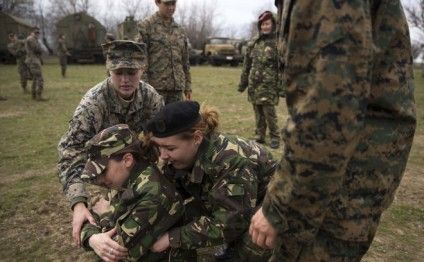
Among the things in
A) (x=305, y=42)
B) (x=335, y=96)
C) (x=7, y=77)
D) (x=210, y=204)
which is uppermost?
(x=305, y=42)

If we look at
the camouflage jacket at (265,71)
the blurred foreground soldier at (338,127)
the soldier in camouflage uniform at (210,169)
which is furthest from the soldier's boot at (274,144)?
the blurred foreground soldier at (338,127)

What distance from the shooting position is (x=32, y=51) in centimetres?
1060

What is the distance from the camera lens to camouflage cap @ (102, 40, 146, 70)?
294 cm

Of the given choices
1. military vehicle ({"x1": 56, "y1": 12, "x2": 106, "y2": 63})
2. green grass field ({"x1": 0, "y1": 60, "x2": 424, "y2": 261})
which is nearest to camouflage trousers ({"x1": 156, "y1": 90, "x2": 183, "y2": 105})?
green grass field ({"x1": 0, "y1": 60, "x2": 424, "y2": 261})

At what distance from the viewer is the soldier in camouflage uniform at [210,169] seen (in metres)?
2.18

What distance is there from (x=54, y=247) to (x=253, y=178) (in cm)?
185

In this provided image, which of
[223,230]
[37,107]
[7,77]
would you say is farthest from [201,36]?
[223,230]

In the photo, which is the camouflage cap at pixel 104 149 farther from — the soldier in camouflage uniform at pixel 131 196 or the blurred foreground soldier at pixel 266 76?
the blurred foreground soldier at pixel 266 76

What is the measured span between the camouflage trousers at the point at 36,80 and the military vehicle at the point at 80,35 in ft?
50.7

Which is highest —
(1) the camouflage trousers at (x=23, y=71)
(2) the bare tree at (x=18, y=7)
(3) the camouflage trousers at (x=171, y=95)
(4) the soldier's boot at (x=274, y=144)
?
(2) the bare tree at (x=18, y=7)

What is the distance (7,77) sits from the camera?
1725 cm

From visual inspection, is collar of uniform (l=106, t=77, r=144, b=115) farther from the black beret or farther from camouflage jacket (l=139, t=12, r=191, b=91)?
camouflage jacket (l=139, t=12, r=191, b=91)

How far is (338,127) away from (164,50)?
12.3 ft

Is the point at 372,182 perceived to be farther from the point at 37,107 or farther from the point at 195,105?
the point at 37,107
